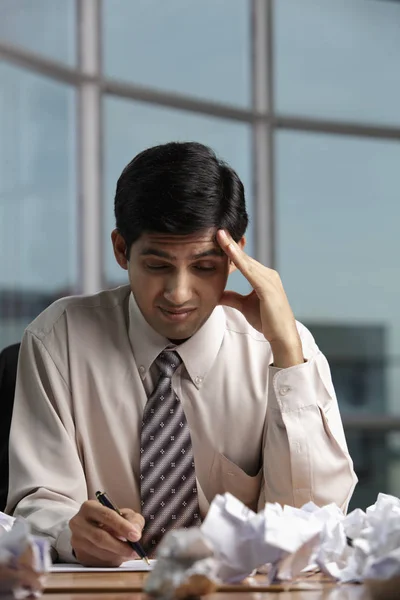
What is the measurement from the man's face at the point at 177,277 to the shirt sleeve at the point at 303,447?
186 millimetres

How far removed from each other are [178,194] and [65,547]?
67 cm

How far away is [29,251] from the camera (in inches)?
183

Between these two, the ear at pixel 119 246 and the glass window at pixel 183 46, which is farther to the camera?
the glass window at pixel 183 46

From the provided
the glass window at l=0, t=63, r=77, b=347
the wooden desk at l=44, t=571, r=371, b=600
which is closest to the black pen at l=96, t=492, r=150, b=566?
the wooden desk at l=44, t=571, r=371, b=600

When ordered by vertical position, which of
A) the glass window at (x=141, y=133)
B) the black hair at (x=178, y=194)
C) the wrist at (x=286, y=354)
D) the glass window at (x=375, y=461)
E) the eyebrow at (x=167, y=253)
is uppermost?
the glass window at (x=141, y=133)

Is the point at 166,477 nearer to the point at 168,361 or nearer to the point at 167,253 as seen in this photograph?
the point at 168,361

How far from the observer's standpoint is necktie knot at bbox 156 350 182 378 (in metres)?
1.84

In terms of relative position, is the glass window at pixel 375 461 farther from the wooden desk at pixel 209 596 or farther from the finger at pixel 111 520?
the wooden desk at pixel 209 596

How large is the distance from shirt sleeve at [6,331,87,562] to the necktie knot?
19 cm

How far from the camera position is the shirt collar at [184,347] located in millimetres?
1846

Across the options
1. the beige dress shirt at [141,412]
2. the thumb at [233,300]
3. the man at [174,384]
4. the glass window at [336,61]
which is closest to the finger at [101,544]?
the man at [174,384]

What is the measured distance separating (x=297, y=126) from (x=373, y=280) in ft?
3.46

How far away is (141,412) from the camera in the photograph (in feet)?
6.00

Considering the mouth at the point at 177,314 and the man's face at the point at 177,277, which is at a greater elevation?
the man's face at the point at 177,277
